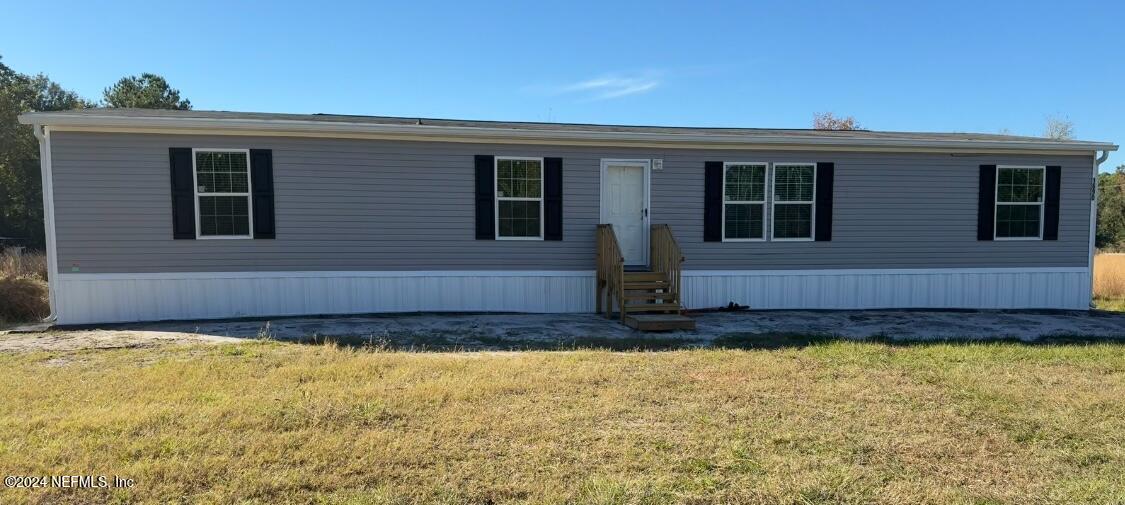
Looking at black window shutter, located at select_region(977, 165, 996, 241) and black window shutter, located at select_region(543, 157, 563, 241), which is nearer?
black window shutter, located at select_region(543, 157, 563, 241)

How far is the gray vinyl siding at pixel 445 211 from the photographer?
779 centimetres

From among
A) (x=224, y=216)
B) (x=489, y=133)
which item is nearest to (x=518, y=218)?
(x=489, y=133)

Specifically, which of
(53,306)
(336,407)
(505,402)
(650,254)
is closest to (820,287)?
(650,254)

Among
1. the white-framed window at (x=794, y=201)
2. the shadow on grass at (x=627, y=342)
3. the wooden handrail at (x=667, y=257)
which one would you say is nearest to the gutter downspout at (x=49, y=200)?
the shadow on grass at (x=627, y=342)

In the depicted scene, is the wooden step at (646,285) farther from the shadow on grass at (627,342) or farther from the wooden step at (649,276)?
the shadow on grass at (627,342)

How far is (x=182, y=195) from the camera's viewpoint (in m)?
7.88

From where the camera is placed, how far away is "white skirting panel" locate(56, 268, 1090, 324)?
798cm

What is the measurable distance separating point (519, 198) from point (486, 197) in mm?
466

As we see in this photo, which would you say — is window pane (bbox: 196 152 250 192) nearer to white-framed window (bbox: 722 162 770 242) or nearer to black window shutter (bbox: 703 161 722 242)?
black window shutter (bbox: 703 161 722 242)

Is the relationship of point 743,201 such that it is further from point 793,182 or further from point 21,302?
point 21,302

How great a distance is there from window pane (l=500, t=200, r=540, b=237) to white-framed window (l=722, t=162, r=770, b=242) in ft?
9.21

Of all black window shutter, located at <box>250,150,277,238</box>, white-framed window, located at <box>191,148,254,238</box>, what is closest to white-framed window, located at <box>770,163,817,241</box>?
black window shutter, located at <box>250,150,277,238</box>

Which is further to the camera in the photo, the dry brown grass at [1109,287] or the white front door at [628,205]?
the dry brown grass at [1109,287]

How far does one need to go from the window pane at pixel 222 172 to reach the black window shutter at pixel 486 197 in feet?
9.85
